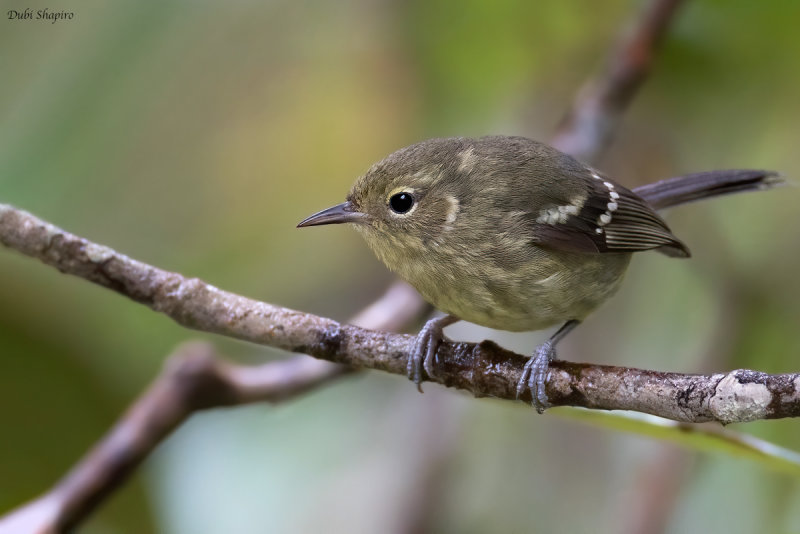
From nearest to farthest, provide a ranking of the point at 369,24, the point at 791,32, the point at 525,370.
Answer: the point at 525,370
the point at 791,32
the point at 369,24

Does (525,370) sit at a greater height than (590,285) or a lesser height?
lesser

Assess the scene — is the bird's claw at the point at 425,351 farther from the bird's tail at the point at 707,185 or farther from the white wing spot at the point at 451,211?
the bird's tail at the point at 707,185

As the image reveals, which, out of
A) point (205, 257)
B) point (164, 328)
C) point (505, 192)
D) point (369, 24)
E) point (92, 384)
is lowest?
point (92, 384)

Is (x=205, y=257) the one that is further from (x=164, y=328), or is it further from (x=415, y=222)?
(x=415, y=222)

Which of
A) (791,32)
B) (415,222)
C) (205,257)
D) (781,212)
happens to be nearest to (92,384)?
(205,257)
